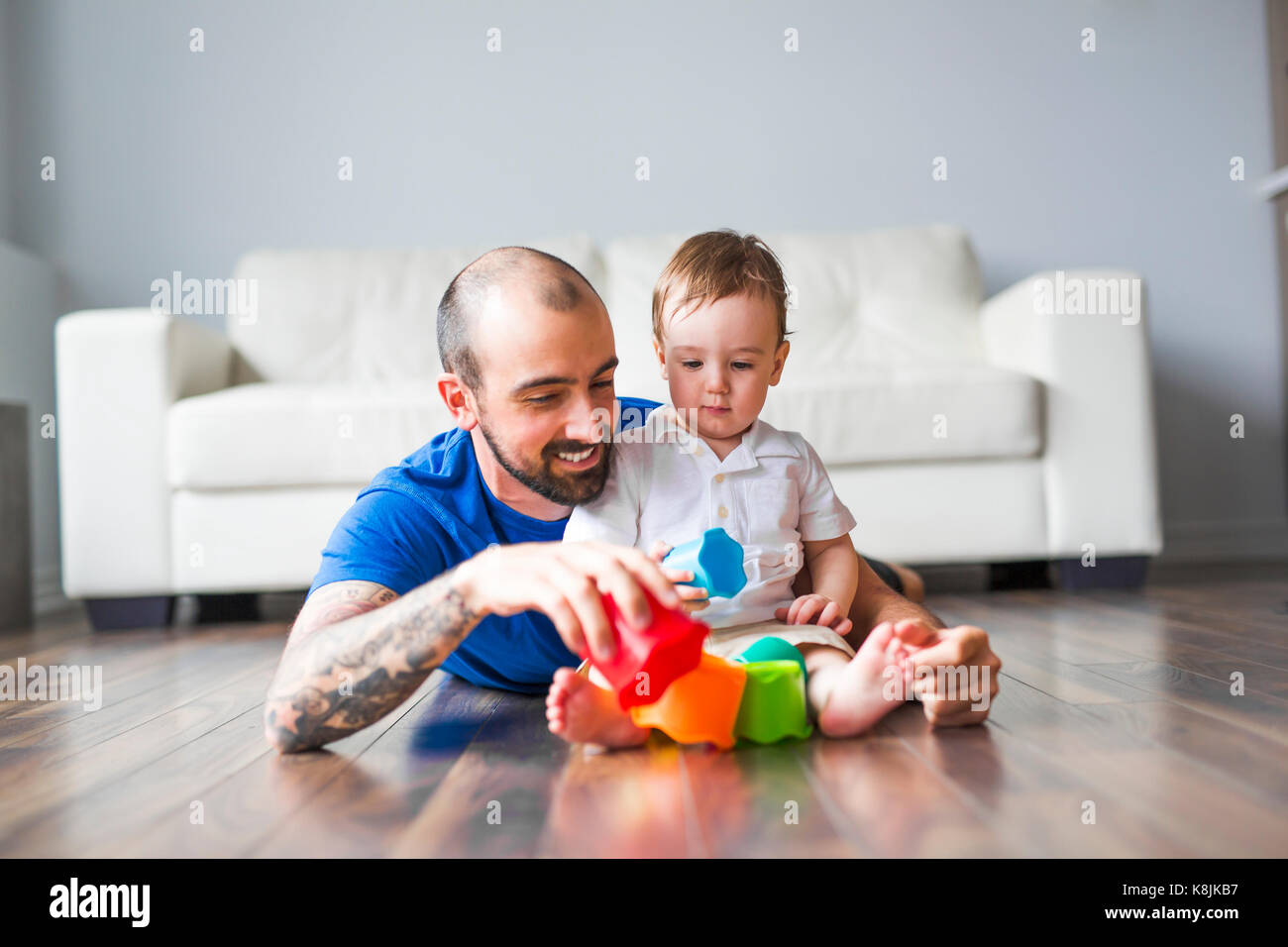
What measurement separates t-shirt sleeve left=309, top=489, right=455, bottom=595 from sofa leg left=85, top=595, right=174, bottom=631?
1366 mm

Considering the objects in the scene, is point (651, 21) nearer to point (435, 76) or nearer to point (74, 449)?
point (435, 76)

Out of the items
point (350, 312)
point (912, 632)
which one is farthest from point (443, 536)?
point (350, 312)

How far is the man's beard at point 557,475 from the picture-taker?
3.58 feet

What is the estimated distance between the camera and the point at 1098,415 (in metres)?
2.30

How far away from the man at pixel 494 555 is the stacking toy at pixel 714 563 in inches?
4.5

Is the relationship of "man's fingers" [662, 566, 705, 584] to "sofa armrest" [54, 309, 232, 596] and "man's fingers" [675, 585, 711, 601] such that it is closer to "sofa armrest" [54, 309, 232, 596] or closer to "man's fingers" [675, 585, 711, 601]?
"man's fingers" [675, 585, 711, 601]

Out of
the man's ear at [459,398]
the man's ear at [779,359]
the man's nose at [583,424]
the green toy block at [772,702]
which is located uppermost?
the man's ear at [779,359]

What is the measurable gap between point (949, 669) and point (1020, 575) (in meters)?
1.63

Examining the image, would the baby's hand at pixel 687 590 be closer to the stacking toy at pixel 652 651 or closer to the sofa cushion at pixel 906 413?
the stacking toy at pixel 652 651

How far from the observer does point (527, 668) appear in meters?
1.28

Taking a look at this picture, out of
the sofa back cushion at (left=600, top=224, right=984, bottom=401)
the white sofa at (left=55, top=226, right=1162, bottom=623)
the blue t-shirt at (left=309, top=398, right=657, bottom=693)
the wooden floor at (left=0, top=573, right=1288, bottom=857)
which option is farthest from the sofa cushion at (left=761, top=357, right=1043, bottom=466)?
the blue t-shirt at (left=309, top=398, right=657, bottom=693)

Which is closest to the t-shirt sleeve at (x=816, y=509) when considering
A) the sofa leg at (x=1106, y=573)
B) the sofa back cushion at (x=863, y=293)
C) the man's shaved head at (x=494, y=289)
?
the man's shaved head at (x=494, y=289)

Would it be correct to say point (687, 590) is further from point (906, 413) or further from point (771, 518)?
point (906, 413)
